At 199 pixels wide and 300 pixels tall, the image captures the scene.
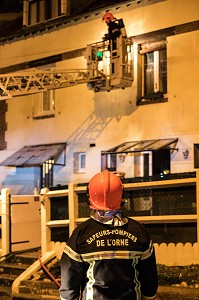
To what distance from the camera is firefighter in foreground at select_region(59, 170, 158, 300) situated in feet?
10.6

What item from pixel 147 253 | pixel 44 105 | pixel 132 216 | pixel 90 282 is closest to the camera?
pixel 90 282

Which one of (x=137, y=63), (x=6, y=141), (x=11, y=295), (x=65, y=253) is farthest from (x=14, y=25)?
(x=65, y=253)

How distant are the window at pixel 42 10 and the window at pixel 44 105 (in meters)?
2.50

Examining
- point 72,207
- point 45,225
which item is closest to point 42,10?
point 45,225

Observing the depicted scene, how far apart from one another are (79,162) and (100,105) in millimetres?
1863

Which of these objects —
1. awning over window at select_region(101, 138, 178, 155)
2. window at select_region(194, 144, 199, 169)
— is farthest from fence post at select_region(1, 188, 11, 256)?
window at select_region(194, 144, 199, 169)

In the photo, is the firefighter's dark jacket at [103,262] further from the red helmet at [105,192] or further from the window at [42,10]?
the window at [42,10]

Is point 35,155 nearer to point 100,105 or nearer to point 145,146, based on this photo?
point 100,105

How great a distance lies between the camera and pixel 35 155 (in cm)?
1470

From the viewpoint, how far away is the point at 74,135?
14.7 m

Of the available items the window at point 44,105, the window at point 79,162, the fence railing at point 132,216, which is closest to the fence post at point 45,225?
the fence railing at point 132,216

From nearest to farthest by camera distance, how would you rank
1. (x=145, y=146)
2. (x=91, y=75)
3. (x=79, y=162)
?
(x=145, y=146) < (x=91, y=75) < (x=79, y=162)

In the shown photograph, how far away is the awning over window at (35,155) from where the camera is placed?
46.9 feet

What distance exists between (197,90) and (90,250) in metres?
9.54
